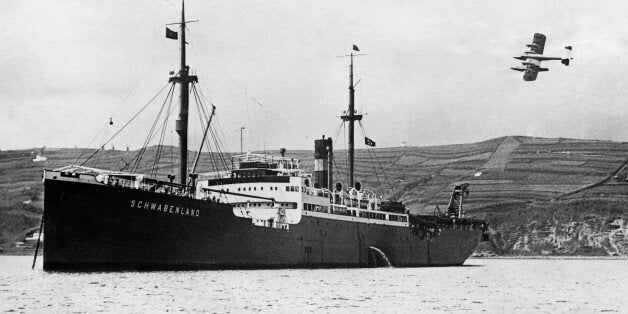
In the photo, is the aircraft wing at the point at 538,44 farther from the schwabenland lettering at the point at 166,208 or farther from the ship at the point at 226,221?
the schwabenland lettering at the point at 166,208

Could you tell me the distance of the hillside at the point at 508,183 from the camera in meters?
95.7

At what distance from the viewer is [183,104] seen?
45969 millimetres

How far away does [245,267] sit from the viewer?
44.0 metres

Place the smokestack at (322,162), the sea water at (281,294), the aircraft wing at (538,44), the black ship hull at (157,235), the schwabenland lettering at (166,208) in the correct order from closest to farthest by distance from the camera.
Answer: the sea water at (281,294)
the black ship hull at (157,235)
the schwabenland lettering at (166,208)
the aircraft wing at (538,44)
the smokestack at (322,162)

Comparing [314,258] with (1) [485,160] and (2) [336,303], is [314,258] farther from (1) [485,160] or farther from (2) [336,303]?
(1) [485,160]

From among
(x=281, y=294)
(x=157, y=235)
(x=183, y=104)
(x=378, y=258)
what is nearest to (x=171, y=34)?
(x=183, y=104)

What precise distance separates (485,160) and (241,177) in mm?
80080

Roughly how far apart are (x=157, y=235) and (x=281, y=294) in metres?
11.8

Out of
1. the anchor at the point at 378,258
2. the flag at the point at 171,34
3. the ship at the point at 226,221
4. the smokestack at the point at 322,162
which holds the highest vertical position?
the flag at the point at 171,34

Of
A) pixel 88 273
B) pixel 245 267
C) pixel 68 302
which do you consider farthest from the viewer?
pixel 245 267

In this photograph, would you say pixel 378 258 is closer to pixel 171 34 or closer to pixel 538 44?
pixel 538 44

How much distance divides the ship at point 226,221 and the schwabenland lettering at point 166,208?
0.17ft

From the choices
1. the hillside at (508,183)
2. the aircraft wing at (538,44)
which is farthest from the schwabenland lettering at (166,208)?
the hillside at (508,183)

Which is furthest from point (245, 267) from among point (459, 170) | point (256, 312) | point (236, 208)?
point (459, 170)
